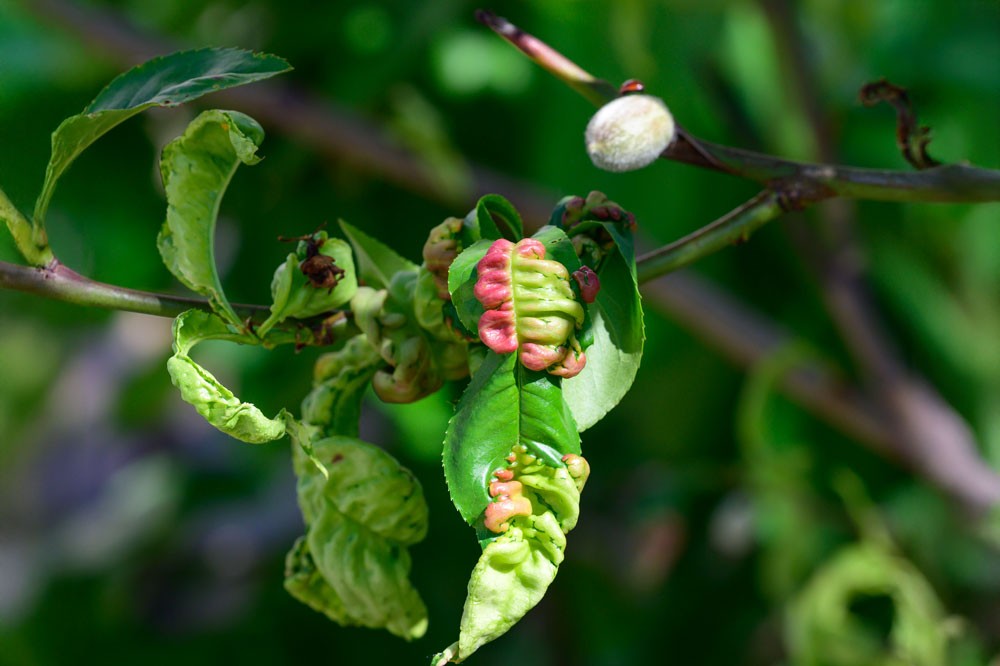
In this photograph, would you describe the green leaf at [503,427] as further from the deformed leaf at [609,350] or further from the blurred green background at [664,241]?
the blurred green background at [664,241]

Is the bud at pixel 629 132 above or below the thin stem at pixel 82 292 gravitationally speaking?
above

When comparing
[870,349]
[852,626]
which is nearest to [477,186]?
[870,349]

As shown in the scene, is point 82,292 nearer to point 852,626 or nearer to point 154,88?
point 154,88

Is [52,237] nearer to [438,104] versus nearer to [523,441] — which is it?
[438,104]

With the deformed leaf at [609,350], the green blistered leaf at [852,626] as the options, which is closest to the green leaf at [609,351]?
the deformed leaf at [609,350]

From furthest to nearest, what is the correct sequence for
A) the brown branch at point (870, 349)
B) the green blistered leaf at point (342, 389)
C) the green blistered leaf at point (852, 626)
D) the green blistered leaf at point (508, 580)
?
the brown branch at point (870, 349) < the green blistered leaf at point (852, 626) < the green blistered leaf at point (342, 389) < the green blistered leaf at point (508, 580)

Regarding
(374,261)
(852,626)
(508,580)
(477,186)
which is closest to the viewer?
(508,580)
